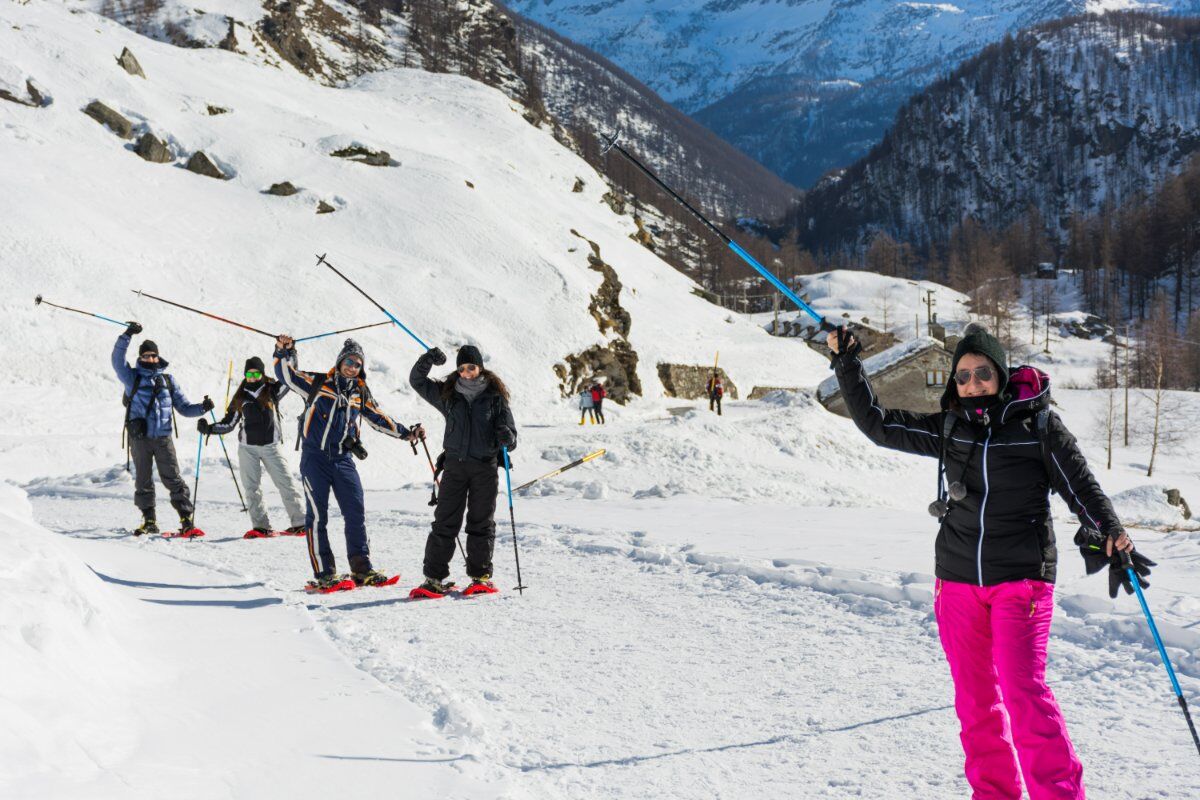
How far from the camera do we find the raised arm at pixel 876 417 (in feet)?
12.6

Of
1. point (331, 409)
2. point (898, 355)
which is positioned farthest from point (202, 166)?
point (331, 409)

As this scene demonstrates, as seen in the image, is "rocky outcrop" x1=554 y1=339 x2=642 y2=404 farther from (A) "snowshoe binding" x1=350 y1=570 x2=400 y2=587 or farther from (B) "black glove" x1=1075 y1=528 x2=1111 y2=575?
(B) "black glove" x1=1075 y1=528 x2=1111 y2=575

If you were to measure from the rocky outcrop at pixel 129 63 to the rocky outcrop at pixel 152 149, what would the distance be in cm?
702

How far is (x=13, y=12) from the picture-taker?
136ft

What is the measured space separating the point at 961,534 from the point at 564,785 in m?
1.95

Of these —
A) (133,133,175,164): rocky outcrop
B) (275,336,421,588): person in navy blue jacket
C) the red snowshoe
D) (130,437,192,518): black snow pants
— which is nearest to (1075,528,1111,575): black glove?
the red snowshoe

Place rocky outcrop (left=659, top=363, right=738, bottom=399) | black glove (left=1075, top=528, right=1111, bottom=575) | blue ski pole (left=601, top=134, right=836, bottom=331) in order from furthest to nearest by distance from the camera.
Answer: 1. rocky outcrop (left=659, top=363, right=738, bottom=399)
2. blue ski pole (left=601, top=134, right=836, bottom=331)
3. black glove (left=1075, top=528, right=1111, bottom=575)

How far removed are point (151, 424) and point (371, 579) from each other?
176 inches

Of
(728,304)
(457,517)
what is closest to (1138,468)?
(457,517)

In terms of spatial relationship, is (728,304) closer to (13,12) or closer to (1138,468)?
(1138,468)

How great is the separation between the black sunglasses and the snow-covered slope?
18.8 meters

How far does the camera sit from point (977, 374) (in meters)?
3.46

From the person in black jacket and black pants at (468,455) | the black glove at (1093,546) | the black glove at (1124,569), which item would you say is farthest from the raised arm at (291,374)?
the black glove at (1124,569)

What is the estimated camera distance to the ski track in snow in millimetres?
3756
